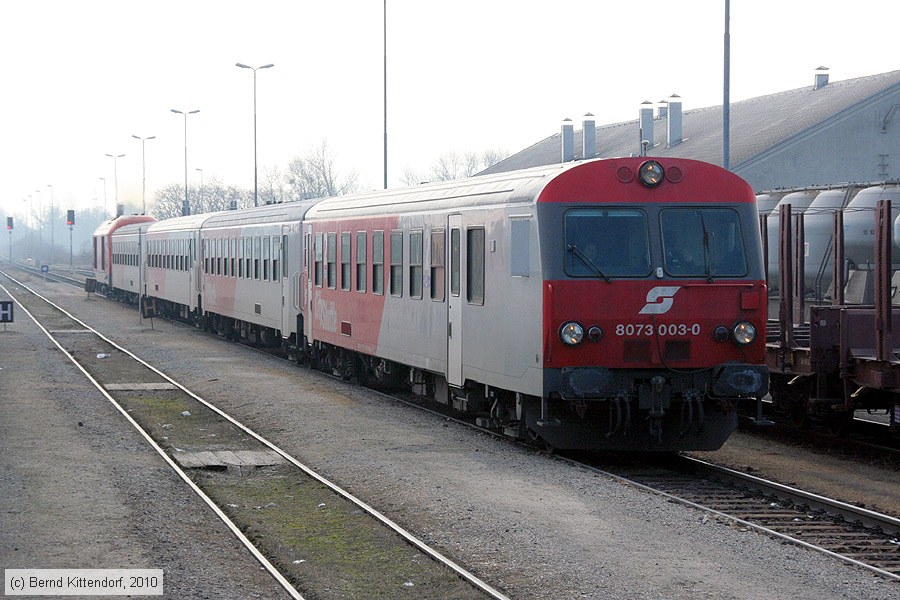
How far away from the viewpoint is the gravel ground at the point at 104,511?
8680mm

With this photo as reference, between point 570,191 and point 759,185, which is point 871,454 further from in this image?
point 759,185

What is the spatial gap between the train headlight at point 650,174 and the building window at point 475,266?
6.92 ft

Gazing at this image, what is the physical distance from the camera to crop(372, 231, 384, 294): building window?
17656mm

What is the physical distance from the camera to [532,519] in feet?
33.1

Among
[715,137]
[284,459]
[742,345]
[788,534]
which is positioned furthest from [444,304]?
[715,137]

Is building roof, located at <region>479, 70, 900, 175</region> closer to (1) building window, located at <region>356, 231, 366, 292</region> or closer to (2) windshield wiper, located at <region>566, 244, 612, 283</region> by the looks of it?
(1) building window, located at <region>356, 231, 366, 292</region>

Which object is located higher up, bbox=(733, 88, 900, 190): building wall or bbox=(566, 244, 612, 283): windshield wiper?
bbox=(733, 88, 900, 190): building wall

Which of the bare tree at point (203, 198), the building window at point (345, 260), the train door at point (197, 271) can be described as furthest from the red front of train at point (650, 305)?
the bare tree at point (203, 198)

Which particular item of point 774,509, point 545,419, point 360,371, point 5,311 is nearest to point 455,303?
point 545,419

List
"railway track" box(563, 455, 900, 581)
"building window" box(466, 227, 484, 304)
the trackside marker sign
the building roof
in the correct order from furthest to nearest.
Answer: the building roof → the trackside marker sign → "building window" box(466, 227, 484, 304) → "railway track" box(563, 455, 900, 581)

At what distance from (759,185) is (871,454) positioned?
25216 mm

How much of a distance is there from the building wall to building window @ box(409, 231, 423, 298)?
23.6m

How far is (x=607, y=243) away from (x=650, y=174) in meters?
0.82

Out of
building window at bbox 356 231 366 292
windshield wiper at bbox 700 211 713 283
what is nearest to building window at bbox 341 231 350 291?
building window at bbox 356 231 366 292
